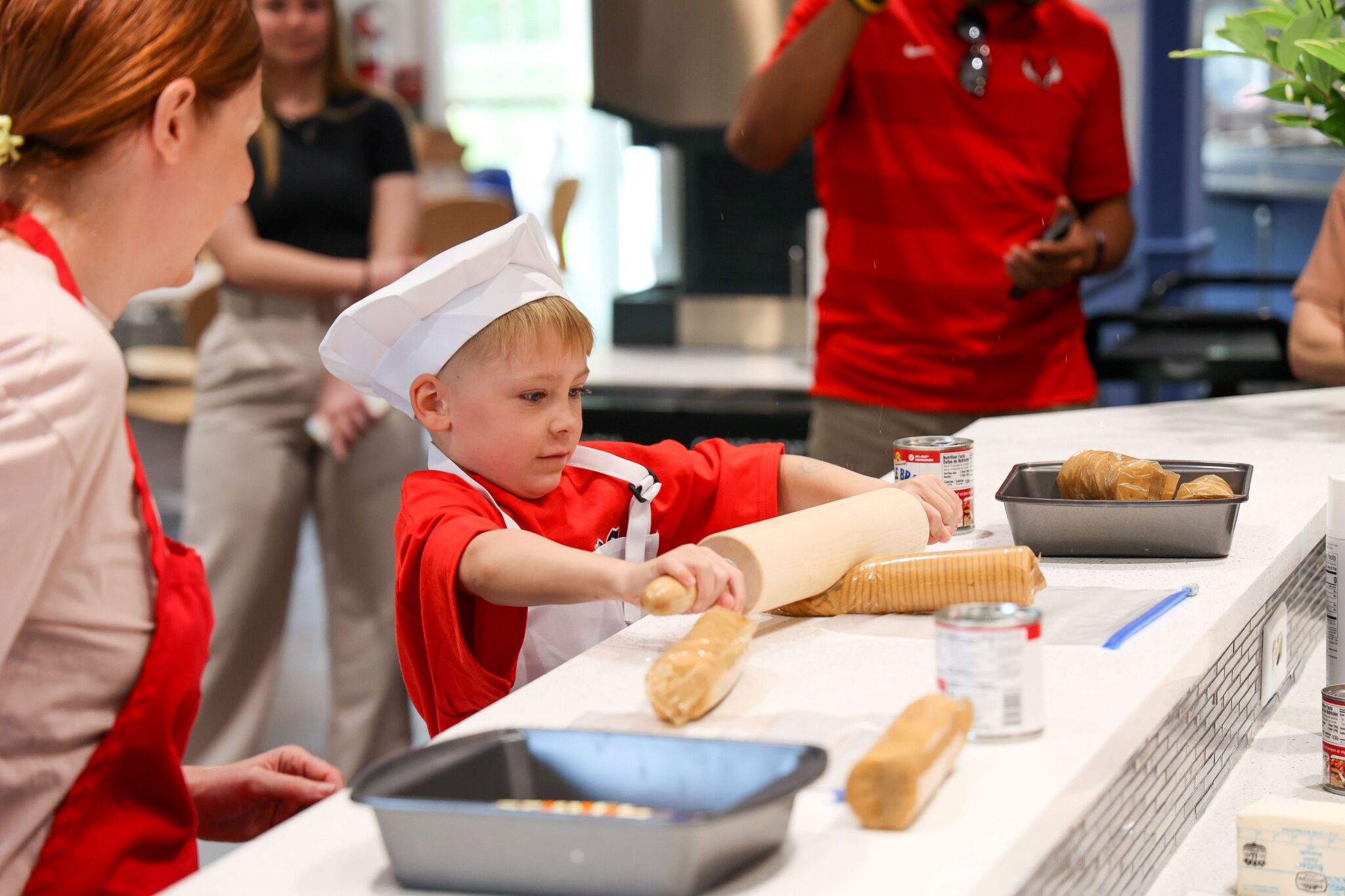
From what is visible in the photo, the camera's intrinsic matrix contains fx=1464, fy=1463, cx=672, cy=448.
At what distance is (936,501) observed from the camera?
1.49m

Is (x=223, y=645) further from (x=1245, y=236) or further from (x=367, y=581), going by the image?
(x=1245, y=236)

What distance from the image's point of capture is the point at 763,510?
1592mm

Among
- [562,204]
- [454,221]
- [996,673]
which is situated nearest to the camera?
[996,673]

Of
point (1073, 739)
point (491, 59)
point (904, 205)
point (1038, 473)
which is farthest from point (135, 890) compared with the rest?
point (491, 59)

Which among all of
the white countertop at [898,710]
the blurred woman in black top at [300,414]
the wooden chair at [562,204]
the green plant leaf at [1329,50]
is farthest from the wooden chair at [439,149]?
the white countertop at [898,710]

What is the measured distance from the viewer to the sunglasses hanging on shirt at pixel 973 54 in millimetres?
2334

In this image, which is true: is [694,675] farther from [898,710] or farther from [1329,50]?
[1329,50]

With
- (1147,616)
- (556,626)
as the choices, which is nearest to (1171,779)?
(1147,616)

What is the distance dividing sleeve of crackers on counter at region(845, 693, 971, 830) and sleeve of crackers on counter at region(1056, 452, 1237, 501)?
626 millimetres

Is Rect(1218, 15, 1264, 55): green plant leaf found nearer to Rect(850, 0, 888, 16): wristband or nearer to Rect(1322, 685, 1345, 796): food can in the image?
Rect(850, 0, 888, 16): wristband

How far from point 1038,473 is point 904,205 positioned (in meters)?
0.84

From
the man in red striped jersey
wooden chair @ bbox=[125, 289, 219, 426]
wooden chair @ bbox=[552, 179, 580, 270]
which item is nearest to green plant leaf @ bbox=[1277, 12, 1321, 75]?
the man in red striped jersey

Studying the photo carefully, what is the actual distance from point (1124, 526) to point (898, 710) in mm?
505

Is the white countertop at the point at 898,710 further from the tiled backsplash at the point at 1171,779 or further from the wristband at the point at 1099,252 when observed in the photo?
the wristband at the point at 1099,252
